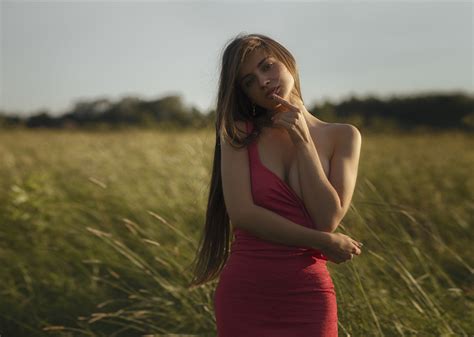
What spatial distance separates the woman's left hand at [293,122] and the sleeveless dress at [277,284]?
0.34ft

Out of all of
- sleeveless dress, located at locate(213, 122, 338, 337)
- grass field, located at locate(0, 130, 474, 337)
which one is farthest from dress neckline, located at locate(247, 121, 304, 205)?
grass field, located at locate(0, 130, 474, 337)

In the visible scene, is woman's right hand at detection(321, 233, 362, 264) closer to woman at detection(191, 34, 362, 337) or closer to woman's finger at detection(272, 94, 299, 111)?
woman at detection(191, 34, 362, 337)

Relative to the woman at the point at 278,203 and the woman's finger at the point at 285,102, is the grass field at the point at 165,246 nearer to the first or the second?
the woman at the point at 278,203

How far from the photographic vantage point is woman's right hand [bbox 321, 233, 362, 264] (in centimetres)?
182

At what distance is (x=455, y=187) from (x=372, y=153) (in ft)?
6.85

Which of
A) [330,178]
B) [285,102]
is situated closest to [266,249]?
[330,178]

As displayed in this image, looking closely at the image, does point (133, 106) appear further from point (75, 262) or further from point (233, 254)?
→ point (233, 254)

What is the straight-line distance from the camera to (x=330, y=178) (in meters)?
1.88

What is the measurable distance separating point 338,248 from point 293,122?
1.17 feet

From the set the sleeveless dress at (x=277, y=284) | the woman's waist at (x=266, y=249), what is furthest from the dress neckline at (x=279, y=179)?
the woman's waist at (x=266, y=249)

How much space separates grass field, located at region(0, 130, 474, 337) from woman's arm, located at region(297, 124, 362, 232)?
1.81 feet

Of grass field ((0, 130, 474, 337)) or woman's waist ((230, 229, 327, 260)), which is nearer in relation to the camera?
woman's waist ((230, 229, 327, 260))

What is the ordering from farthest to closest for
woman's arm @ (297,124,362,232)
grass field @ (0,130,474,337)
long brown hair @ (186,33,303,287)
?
1. grass field @ (0,130,474,337)
2. long brown hair @ (186,33,303,287)
3. woman's arm @ (297,124,362,232)

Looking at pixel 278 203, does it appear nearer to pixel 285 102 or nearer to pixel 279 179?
pixel 279 179
